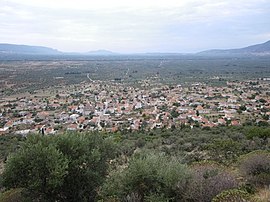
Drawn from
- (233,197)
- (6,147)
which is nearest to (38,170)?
(233,197)

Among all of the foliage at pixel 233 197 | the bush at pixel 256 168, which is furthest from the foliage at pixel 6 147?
the foliage at pixel 233 197

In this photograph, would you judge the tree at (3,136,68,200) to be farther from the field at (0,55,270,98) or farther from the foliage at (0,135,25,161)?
the field at (0,55,270,98)

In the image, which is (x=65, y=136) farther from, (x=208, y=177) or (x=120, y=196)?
(x=208, y=177)

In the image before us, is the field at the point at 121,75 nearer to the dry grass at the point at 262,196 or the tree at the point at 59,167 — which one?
the tree at the point at 59,167

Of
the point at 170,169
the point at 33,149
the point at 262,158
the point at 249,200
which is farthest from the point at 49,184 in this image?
the point at 262,158

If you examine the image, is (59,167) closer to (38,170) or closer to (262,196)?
(38,170)
